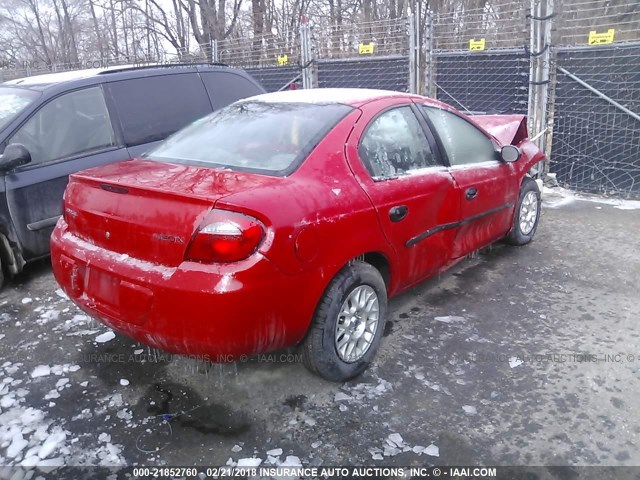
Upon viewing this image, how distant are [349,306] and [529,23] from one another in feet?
21.5

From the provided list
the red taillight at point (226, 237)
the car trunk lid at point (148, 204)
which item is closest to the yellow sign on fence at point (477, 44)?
the car trunk lid at point (148, 204)

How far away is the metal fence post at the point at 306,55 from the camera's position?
10797mm

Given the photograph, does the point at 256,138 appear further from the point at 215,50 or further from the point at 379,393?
the point at 215,50

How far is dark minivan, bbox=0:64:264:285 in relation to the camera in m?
4.30

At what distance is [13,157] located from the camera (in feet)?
13.4

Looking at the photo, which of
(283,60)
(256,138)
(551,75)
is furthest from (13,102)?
(283,60)

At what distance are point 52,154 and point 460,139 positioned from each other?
3380mm

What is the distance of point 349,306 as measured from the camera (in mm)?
3018

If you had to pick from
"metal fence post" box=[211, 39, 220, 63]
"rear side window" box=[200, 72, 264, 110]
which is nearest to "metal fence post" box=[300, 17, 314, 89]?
"metal fence post" box=[211, 39, 220, 63]

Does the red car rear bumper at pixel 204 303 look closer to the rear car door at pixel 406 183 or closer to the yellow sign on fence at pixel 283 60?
the rear car door at pixel 406 183

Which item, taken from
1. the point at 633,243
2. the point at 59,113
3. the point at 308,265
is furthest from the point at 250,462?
the point at 633,243

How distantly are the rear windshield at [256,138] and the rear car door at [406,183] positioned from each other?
26cm

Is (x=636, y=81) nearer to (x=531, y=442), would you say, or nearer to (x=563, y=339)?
(x=563, y=339)

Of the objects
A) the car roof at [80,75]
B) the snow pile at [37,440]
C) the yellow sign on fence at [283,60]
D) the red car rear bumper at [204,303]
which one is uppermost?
the yellow sign on fence at [283,60]
